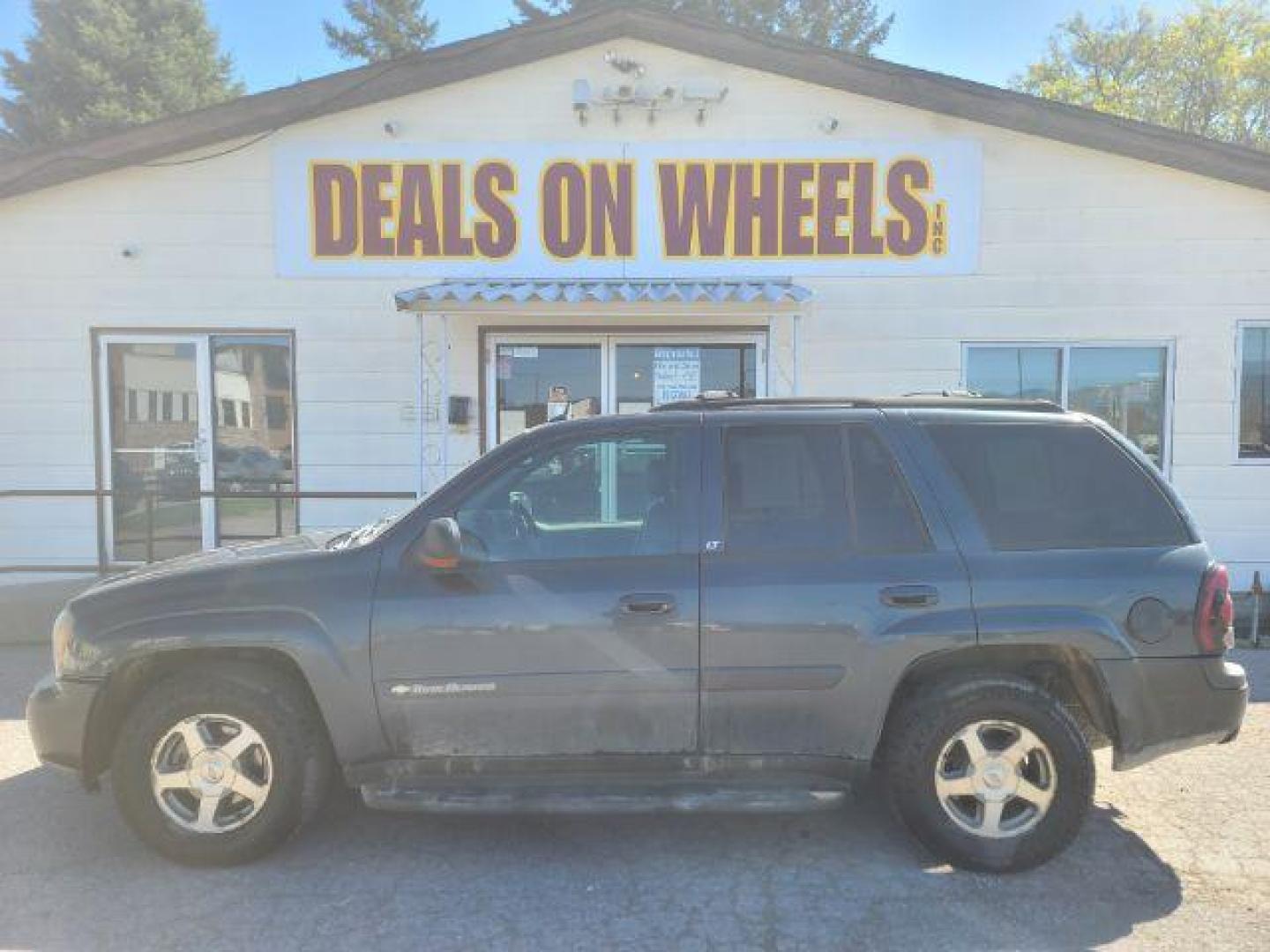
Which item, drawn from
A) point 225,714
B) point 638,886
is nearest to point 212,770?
point 225,714

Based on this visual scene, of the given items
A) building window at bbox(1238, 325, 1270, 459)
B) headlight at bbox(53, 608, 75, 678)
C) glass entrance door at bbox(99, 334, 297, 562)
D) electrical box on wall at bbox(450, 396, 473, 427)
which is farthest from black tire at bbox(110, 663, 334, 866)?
building window at bbox(1238, 325, 1270, 459)

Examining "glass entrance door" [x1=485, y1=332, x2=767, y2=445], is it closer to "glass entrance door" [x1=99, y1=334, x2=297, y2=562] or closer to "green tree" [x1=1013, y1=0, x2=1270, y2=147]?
"glass entrance door" [x1=99, y1=334, x2=297, y2=562]

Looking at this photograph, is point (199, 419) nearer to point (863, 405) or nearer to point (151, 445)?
point (151, 445)

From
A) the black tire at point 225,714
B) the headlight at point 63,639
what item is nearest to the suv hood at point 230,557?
the headlight at point 63,639

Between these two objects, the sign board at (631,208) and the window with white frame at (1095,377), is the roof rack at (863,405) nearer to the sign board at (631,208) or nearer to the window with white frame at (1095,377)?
the sign board at (631,208)

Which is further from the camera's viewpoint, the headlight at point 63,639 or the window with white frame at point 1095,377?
the window with white frame at point 1095,377

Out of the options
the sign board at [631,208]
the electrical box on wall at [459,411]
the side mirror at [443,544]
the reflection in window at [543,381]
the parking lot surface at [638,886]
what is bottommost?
the parking lot surface at [638,886]

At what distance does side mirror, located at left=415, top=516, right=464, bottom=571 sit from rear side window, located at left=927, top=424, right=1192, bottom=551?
1.95 m

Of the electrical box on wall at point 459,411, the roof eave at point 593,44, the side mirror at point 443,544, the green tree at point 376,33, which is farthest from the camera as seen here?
the green tree at point 376,33

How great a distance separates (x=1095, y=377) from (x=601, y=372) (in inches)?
179

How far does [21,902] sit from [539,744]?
6.41 feet

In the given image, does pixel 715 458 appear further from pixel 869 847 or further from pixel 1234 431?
pixel 1234 431

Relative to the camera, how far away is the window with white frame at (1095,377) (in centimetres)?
834

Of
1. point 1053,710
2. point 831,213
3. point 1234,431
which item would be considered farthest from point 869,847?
point 1234,431
